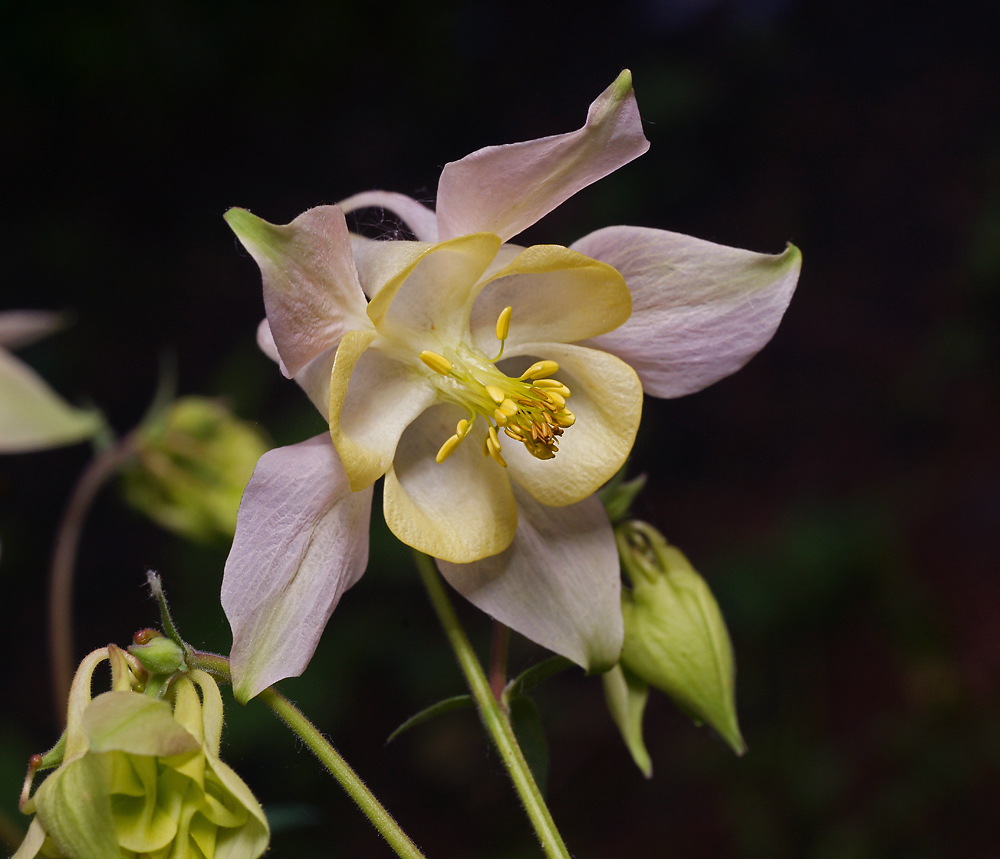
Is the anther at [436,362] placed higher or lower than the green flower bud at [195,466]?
higher

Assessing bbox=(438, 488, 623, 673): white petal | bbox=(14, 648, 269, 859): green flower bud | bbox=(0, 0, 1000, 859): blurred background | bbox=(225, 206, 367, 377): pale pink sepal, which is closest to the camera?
bbox=(14, 648, 269, 859): green flower bud

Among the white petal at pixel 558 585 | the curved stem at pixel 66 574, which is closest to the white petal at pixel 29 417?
the curved stem at pixel 66 574

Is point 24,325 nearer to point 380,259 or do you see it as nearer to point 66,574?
point 66,574

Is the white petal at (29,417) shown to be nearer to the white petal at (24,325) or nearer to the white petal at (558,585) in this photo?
the white petal at (24,325)

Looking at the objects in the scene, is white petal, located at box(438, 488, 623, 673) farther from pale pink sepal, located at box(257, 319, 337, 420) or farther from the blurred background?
the blurred background

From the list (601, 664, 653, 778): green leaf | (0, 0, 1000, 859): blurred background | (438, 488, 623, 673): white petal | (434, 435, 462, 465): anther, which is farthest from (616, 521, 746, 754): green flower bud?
(0, 0, 1000, 859): blurred background

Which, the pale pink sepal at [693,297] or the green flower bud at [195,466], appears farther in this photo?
the green flower bud at [195,466]
